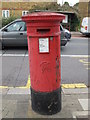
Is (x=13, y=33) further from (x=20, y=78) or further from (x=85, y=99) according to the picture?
(x=85, y=99)

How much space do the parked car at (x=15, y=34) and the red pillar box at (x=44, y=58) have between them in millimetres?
6039

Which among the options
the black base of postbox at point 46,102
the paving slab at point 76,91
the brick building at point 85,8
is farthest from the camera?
the brick building at point 85,8

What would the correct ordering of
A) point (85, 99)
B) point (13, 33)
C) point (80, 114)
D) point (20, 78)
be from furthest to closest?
point (13, 33) < point (20, 78) < point (85, 99) < point (80, 114)

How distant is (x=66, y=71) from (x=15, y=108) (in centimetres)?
284

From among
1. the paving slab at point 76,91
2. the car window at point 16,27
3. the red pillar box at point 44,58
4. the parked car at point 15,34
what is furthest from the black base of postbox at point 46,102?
the car window at point 16,27

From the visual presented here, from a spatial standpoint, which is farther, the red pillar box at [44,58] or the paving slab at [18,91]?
the paving slab at [18,91]

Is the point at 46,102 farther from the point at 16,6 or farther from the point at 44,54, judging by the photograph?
the point at 16,6

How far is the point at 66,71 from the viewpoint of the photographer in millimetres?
5691

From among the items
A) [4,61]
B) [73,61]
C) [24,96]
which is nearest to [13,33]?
[4,61]

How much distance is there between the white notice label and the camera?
Answer: 271 cm

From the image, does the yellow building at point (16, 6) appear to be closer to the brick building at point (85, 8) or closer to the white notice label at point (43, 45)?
the brick building at point (85, 8)

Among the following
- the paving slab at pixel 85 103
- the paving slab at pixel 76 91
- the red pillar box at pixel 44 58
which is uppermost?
the red pillar box at pixel 44 58

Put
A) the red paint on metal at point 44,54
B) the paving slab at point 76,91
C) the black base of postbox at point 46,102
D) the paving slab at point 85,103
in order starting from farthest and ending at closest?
the paving slab at point 76,91
the paving slab at point 85,103
the black base of postbox at point 46,102
the red paint on metal at point 44,54

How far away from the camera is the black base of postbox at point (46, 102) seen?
2.94 m
